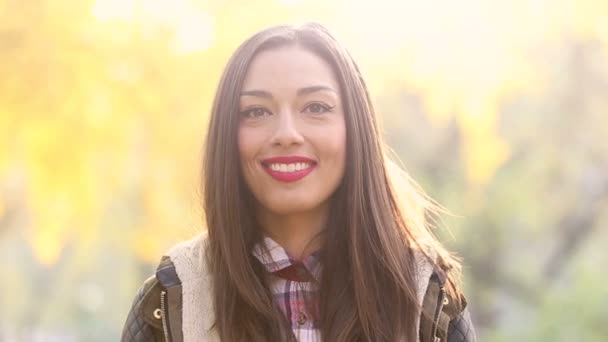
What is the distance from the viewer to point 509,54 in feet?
28.2

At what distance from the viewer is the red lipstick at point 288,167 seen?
2.39 m

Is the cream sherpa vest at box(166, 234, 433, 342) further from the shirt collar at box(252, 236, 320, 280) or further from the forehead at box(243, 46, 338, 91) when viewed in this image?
the forehead at box(243, 46, 338, 91)

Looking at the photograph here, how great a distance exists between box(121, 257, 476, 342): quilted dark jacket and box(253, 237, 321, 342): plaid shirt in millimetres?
235

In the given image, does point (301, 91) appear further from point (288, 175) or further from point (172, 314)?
point (172, 314)

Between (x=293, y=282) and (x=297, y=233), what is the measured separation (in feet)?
0.42

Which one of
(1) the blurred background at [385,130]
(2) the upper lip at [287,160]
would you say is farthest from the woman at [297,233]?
(1) the blurred background at [385,130]

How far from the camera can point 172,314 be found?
8.00 feet

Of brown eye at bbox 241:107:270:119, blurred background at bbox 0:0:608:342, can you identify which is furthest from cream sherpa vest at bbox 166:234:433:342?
blurred background at bbox 0:0:608:342

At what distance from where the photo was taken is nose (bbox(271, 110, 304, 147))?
2.37 metres

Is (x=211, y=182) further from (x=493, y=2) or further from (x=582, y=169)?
(x=582, y=169)

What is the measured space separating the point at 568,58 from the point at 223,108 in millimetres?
7459

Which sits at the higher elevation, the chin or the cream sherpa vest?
the chin

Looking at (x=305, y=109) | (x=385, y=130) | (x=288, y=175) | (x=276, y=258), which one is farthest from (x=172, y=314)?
(x=385, y=130)

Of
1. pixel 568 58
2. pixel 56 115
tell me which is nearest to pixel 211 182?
pixel 56 115
